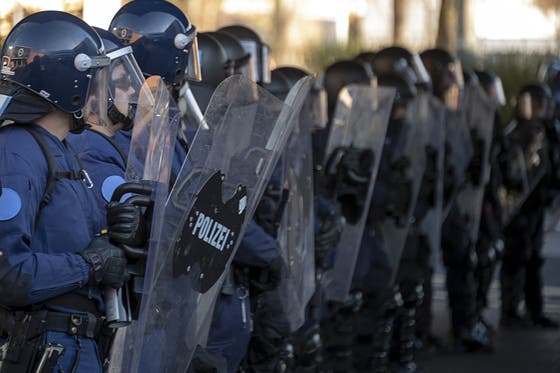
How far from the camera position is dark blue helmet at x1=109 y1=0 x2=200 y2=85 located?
213 inches

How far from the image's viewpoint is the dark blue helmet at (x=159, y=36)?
541 centimetres

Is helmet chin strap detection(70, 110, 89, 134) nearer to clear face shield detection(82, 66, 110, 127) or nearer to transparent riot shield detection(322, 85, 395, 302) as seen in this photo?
clear face shield detection(82, 66, 110, 127)

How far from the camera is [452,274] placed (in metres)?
9.96

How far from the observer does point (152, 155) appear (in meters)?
4.17

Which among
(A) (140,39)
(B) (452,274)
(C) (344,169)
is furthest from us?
(B) (452,274)

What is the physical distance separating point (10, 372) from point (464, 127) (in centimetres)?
570

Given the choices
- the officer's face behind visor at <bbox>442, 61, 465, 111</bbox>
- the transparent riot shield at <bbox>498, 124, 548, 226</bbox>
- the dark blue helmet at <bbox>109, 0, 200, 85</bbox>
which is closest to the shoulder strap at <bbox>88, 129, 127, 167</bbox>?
the dark blue helmet at <bbox>109, 0, 200, 85</bbox>

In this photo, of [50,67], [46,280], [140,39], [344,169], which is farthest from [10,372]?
[344,169]

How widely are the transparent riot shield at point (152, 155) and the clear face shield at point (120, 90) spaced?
0.22 metres

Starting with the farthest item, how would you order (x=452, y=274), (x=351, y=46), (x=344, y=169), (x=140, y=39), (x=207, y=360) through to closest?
1. (x=351, y=46)
2. (x=452, y=274)
3. (x=344, y=169)
4. (x=140, y=39)
5. (x=207, y=360)

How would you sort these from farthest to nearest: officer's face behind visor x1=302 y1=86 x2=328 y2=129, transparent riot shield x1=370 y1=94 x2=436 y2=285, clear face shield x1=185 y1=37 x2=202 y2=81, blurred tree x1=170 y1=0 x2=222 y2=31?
blurred tree x1=170 y1=0 x2=222 y2=31
transparent riot shield x1=370 y1=94 x2=436 y2=285
officer's face behind visor x1=302 y1=86 x2=328 y2=129
clear face shield x1=185 y1=37 x2=202 y2=81

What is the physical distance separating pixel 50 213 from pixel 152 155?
35 centimetres

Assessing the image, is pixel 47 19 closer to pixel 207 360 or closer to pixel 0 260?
pixel 0 260

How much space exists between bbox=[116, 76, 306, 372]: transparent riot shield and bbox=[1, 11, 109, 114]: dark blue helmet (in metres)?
0.39
